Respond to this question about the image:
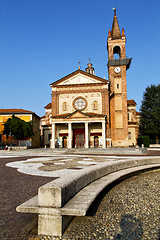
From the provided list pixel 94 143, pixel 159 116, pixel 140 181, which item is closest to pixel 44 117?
pixel 94 143

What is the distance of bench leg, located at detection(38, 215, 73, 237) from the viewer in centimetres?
268

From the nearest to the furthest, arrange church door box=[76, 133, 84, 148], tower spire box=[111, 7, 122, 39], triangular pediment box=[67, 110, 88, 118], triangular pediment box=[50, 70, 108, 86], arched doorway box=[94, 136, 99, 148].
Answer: triangular pediment box=[67, 110, 88, 118] < arched doorway box=[94, 136, 99, 148] < church door box=[76, 133, 84, 148] < triangular pediment box=[50, 70, 108, 86] < tower spire box=[111, 7, 122, 39]

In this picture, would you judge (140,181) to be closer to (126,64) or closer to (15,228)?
(15,228)

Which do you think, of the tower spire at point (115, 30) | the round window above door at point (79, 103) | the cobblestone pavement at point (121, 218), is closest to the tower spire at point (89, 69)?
the tower spire at point (115, 30)

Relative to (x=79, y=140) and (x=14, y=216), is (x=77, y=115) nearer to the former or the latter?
(x=79, y=140)

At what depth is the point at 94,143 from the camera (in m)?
33.2

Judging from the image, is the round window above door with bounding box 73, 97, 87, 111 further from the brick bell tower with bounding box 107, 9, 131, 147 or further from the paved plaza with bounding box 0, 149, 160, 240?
the paved plaza with bounding box 0, 149, 160, 240

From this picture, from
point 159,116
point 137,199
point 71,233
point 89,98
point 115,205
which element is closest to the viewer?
point 71,233

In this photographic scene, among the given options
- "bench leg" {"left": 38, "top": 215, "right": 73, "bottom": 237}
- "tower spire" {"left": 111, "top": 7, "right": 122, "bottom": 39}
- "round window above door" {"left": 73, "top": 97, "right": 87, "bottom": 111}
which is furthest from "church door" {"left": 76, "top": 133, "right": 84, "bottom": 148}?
"bench leg" {"left": 38, "top": 215, "right": 73, "bottom": 237}

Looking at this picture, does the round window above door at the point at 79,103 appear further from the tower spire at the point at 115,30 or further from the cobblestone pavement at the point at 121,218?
the cobblestone pavement at the point at 121,218

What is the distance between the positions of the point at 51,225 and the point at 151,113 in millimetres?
42835

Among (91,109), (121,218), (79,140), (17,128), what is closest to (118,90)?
(91,109)

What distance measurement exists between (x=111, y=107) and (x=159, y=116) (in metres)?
12.5

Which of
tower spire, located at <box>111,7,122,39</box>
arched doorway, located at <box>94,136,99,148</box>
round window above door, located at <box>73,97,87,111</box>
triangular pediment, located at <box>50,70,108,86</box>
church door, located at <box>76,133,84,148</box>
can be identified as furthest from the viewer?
tower spire, located at <box>111,7,122,39</box>
